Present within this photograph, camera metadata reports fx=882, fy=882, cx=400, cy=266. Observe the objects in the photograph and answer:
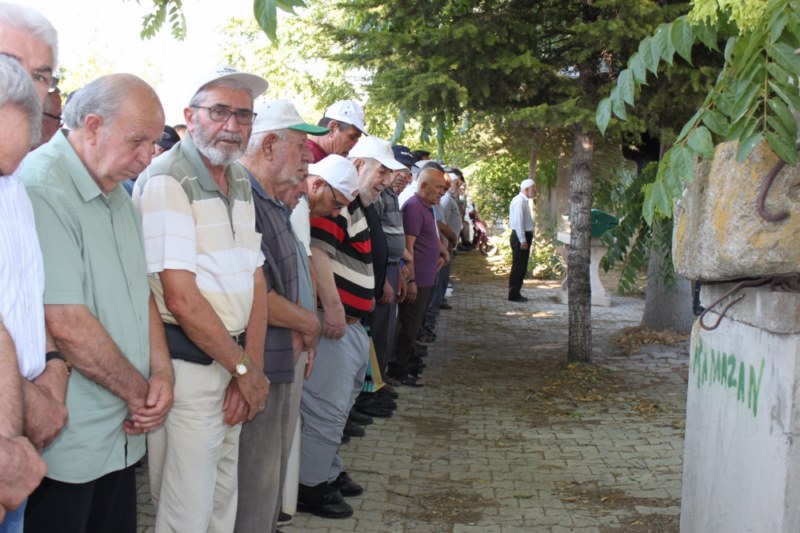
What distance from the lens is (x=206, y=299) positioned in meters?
3.32

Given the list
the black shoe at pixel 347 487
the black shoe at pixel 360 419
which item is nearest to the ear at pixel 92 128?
the black shoe at pixel 347 487

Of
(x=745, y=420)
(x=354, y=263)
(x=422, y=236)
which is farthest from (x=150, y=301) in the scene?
(x=422, y=236)

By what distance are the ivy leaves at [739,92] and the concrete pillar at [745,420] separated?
0.63 metres

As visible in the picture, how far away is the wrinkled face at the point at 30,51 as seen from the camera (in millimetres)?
2660

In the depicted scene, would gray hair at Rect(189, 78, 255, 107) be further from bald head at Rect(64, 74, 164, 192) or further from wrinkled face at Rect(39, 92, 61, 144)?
wrinkled face at Rect(39, 92, 61, 144)

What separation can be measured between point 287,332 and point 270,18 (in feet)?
7.05

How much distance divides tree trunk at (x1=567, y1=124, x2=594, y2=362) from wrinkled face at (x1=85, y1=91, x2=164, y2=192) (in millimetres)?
6901

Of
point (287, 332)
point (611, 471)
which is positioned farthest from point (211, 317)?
point (611, 471)

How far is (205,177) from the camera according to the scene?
11.2 feet

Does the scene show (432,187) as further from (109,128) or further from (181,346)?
(109,128)

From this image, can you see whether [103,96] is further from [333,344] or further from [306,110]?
[306,110]

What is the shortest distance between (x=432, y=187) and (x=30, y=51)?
5.97m

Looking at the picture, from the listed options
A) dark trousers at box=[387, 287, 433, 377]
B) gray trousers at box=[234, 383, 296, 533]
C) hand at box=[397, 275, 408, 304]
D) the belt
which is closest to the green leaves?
the belt

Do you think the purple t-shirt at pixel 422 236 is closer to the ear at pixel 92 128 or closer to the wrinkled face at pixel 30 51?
the ear at pixel 92 128
